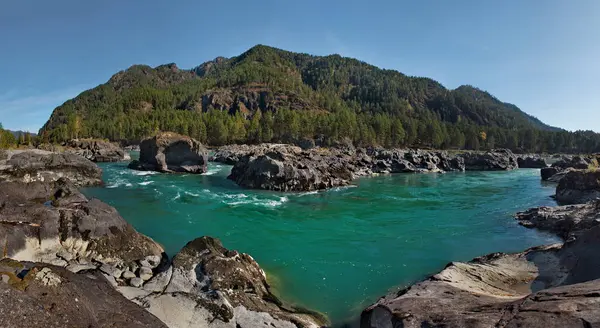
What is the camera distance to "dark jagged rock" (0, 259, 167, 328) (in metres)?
6.02

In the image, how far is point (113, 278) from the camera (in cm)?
1197

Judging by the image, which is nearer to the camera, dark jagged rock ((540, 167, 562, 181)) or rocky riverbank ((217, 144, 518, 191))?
rocky riverbank ((217, 144, 518, 191))

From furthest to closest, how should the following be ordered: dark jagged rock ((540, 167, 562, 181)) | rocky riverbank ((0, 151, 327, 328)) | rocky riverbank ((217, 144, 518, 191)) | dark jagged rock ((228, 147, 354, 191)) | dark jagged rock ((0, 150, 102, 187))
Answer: dark jagged rock ((540, 167, 562, 181)) < rocky riverbank ((217, 144, 518, 191)) < dark jagged rock ((228, 147, 354, 191)) < dark jagged rock ((0, 150, 102, 187)) < rocky riverbank ((0, 151, 327, 328))

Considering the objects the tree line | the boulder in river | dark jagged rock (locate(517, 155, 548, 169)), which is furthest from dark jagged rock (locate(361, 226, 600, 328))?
the tree line

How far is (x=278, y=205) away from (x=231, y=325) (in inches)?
877

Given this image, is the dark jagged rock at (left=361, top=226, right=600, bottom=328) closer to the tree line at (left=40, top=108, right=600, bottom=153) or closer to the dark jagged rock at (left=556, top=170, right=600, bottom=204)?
the dark jagged rock at (left=556, top=170, right=600, bottom=204)

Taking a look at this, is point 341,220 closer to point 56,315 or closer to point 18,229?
point 18,229

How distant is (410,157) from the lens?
250 ft

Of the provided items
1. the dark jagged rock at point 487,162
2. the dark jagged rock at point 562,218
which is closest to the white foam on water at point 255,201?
the dark jagged rock at point 562,218

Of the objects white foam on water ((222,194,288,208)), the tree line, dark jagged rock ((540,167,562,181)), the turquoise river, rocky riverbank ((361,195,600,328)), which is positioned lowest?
the turquoise river

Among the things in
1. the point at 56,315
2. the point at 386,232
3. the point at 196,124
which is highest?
the point at 196,124

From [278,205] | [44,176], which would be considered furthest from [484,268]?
[44,176]

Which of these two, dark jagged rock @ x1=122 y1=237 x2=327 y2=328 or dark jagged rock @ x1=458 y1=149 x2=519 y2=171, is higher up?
dark jagged rock @ x1=458 y1=149 x2=519 y2=171

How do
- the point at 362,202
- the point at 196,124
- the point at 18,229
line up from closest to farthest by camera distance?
the point at 18,229 < the point at 362,202 < the point at 196,124
